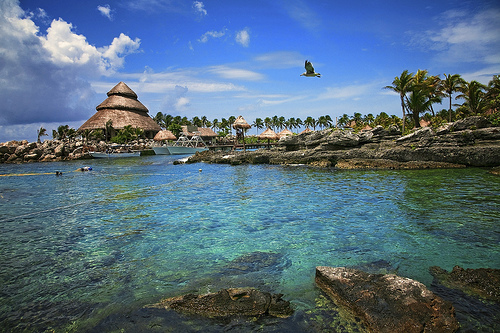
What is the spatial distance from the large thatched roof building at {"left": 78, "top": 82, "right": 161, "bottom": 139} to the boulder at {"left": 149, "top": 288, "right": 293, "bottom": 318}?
7648cm

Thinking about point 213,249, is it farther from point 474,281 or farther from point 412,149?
point 412,149

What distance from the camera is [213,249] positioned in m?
5.86

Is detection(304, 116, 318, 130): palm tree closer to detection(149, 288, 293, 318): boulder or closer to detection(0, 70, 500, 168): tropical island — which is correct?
detection(0, 70, 500, 168): tropical island

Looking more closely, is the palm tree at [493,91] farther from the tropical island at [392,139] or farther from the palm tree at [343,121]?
the palm tree at [343,121]

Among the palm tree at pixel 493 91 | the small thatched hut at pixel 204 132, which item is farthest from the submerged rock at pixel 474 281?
the small thatched hut at pixel 204 132

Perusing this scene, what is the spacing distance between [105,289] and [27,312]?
36.7 inches

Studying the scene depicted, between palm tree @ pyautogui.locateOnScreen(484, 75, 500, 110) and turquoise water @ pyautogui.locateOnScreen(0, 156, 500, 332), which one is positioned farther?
palm tree @ pyautogui.locateOnScreen(484, 75, 500, 110)

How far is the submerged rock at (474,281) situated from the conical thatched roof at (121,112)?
77777 mm

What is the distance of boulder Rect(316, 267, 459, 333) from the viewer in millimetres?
2902

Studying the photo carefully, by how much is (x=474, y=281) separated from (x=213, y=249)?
442 cm

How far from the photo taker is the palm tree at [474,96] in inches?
1363

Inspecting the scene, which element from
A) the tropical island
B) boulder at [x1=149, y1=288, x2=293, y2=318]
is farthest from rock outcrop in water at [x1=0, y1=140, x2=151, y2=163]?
boulder at [x1=149, y1=288, x2=293, y2=318]

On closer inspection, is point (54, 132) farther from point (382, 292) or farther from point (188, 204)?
point (382, 292)

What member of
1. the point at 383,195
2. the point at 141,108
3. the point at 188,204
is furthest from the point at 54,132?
the point at 383,195
